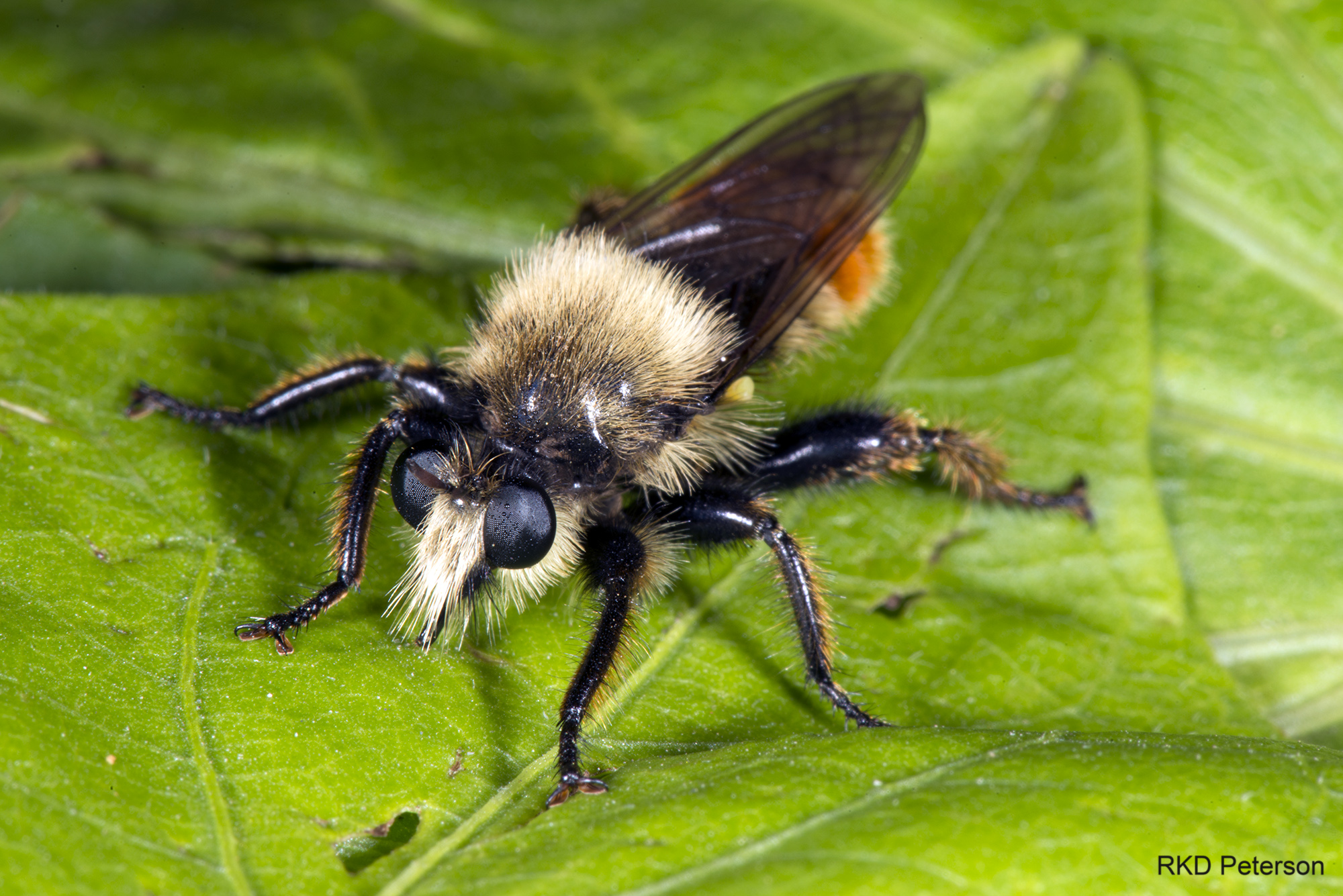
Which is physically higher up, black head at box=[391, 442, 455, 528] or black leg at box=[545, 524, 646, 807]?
black head at box=[391, 442, 455, 528]

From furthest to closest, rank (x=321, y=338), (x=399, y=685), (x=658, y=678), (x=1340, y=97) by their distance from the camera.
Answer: (x=1340, y=97) < (x=321, y=338) < (x=658, y=678) < (x=399, y=685)

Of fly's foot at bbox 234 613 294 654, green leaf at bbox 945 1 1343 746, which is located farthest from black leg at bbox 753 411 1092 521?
fly's foot at bbox 234 613 294 654

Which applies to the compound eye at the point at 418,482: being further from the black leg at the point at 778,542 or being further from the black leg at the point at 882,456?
the black leg at the point at 882,456

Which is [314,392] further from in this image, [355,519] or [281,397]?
[355,519]

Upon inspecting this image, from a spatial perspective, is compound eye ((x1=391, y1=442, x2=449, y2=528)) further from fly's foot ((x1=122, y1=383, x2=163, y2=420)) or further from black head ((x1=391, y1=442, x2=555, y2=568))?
fly's foot ((x1=122, y1=383, x2=163, y2=420))

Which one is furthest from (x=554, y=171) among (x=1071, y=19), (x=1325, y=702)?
(x=1325, y=702)

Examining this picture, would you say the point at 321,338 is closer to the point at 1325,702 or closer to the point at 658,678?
the point at 658,678
